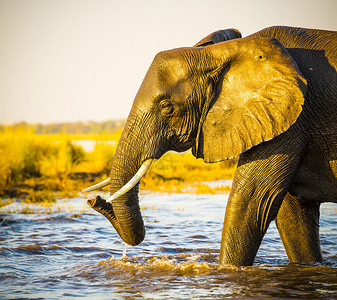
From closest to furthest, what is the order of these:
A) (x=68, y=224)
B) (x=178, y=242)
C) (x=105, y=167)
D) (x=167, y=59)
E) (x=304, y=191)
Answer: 1. (x=167, y=59)
2. (x=304, y=191)
3. (x=178, y=242)
4. (x=68, y=224)
5. (x=105, y=167)

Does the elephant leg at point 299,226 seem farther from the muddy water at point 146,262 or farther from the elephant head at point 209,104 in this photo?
the elephant head at point 209,104

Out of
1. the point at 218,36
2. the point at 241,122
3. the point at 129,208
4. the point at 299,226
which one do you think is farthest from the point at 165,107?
the point at 299,226

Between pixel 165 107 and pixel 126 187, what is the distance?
760mm

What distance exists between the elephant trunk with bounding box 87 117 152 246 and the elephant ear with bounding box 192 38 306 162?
63 cm

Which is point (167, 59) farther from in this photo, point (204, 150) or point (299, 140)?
point (299, 140)

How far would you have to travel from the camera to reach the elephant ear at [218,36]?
5172 mm

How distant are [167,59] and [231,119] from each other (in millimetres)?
762

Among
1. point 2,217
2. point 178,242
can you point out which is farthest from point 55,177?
point 178,242

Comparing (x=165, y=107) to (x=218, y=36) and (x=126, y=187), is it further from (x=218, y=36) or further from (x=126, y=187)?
(x=218, y=36)

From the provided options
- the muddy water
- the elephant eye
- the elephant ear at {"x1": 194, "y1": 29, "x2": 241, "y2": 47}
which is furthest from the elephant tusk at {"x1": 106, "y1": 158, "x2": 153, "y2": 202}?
the elephant ear at {"x1": 194, "y1": 29, "x2": 241, "y2": 47}

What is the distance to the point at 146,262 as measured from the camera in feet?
19.8

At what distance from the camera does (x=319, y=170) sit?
4855mm

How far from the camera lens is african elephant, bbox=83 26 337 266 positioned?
179 inches

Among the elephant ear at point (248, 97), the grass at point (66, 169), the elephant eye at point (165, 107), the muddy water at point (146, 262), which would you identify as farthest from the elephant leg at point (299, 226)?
the grass at point (66, 169)
